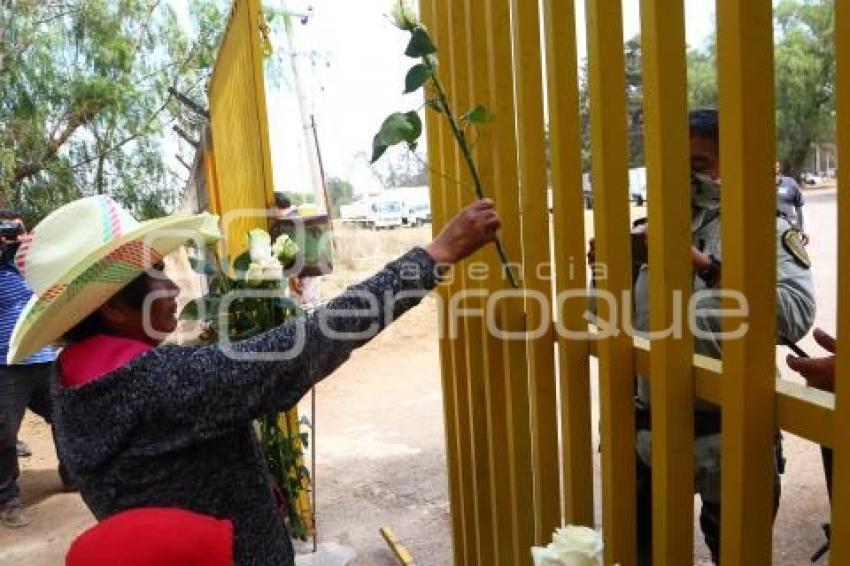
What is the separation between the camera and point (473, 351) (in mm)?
2137

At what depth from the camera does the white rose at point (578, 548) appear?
103 centimetres

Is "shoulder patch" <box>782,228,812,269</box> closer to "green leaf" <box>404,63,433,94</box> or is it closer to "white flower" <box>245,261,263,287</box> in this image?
"green leaf" <box>404,63,433,94</box>

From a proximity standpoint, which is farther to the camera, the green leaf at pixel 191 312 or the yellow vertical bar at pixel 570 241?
the green leaf at pixel 191 312

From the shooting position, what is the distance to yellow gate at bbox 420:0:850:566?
1.04 meters

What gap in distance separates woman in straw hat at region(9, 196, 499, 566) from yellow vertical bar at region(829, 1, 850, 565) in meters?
0.78

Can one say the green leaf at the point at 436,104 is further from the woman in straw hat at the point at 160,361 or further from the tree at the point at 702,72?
the tree at the point at 702,72

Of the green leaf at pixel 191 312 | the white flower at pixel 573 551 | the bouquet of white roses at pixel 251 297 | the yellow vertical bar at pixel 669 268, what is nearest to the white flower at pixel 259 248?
the bouquet of white roses at pixel 251 297

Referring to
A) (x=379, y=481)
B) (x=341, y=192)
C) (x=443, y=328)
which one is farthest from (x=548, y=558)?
(x=341, y=192)

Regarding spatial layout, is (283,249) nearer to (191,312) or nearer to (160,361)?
(191,312)

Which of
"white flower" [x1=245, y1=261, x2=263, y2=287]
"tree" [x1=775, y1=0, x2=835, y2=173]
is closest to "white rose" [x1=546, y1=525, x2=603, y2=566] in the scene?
"white flower" [x1=245, y1=261, x2=263, y2=287]

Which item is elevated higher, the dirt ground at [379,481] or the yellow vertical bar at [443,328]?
the yellow vertical bar at [443,328]

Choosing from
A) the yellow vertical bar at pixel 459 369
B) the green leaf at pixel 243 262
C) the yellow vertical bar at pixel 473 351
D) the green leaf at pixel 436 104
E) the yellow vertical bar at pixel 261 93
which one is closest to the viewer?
the green leaf at pixel 436 104

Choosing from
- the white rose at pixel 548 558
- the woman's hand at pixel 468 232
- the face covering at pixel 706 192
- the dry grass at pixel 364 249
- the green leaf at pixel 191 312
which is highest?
the face covering at pixel 706 192

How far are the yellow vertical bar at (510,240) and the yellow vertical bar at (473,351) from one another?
165 millimetres
